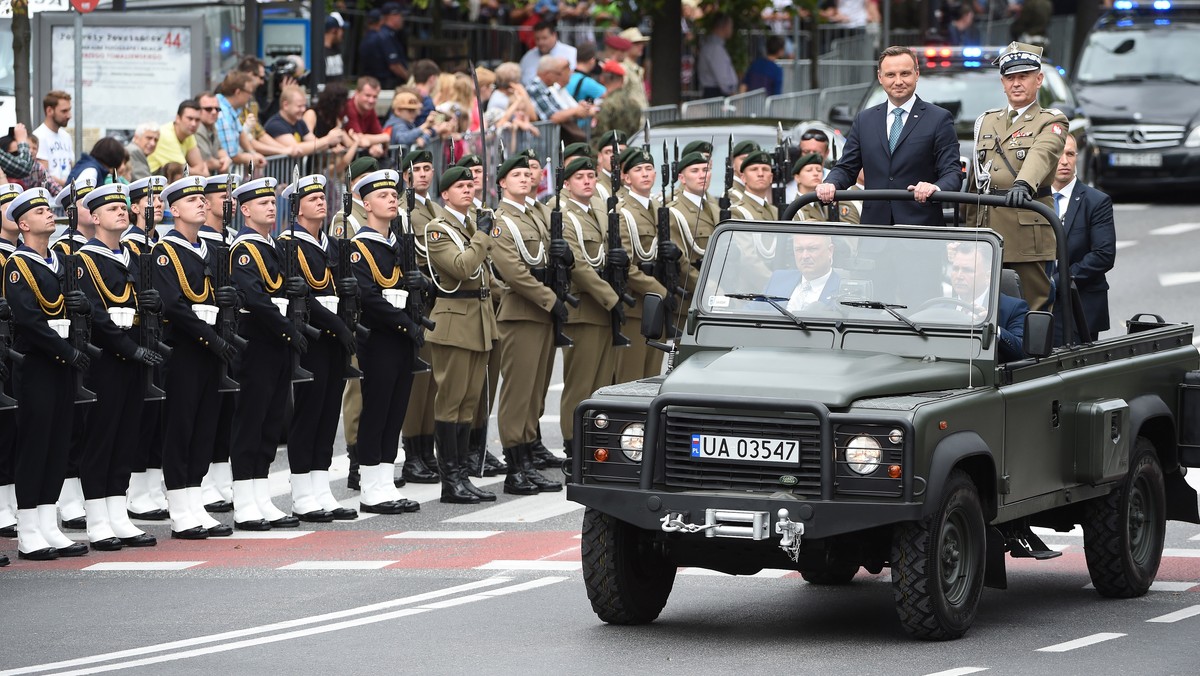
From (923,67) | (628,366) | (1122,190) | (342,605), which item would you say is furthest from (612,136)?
(1122,190)

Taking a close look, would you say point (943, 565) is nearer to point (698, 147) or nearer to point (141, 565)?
point (141, 565)

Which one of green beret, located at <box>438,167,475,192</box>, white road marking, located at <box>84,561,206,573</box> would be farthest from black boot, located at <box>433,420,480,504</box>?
white road marking, located at <box>84,561,206,573</box>

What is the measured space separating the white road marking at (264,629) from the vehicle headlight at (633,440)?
175cm

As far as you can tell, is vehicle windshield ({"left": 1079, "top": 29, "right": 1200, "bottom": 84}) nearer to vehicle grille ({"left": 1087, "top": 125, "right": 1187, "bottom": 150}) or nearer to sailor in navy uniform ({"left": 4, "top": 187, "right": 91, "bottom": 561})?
vehicle grille ({"left": 1087, "top": 125, "right": 1187, "bottom": 150})

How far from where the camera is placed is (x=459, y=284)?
14781 mm

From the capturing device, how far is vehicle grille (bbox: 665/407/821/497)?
9.69 m

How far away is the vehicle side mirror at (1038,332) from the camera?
10.2 meters

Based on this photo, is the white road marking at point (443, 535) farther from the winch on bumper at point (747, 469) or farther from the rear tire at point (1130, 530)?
the rear tire at point (1130, 530)

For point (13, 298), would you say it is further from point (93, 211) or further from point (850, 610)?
point (850, 610)

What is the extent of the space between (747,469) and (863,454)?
512mm

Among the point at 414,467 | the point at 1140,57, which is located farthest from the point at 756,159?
the point at 1140,57

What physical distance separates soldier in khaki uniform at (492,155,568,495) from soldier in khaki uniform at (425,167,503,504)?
24 centimetres

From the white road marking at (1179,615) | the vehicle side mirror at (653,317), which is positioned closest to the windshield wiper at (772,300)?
the vehicle side mirror at (653,317)

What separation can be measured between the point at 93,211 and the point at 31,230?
0.52m
